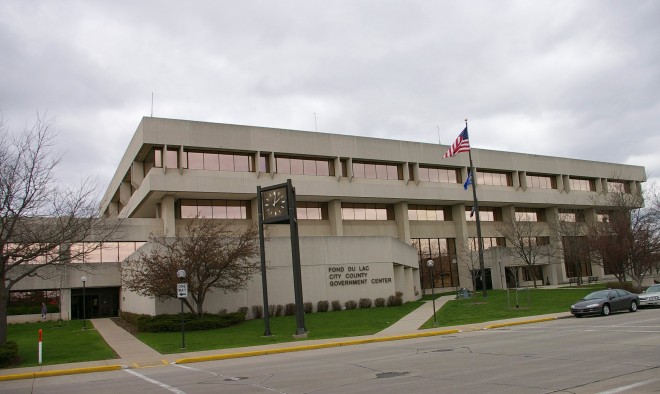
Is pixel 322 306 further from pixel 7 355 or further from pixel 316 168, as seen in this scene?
pixel 7 355

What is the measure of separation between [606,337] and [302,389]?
34.3 feet

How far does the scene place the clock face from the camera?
80.3 ft

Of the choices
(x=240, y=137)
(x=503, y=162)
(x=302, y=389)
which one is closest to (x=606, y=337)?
(x=302, y=389)

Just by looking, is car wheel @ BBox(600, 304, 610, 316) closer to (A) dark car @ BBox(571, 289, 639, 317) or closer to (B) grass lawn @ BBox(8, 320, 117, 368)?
(A) dark car @ BBox(571, 289, 639, 317)

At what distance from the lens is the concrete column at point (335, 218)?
53531 mm

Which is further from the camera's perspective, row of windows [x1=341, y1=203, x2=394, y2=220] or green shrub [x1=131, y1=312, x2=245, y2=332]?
row of windows [x1=341, y1=203, x2=394, y2=220]

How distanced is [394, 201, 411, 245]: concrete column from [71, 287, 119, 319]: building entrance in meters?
28.4

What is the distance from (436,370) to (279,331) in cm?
1494

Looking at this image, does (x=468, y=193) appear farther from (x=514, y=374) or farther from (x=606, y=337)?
(x=514, y=374)

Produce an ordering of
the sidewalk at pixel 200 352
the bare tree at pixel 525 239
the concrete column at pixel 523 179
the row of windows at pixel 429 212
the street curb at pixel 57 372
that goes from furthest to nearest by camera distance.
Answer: the concrete column at pixel 523 179, the row of windows at pixel 429 212, the bare tree at pixel 525 239, the sidewalk at pixel 200 352, the street curb at pixel 57 372

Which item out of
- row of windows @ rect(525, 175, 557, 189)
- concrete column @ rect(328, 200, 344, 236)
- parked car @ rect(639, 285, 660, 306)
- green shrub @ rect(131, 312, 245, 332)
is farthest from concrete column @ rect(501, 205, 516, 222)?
green shrub @ rect(131, 312, 245, 332)

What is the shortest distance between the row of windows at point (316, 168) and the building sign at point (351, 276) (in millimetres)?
15440

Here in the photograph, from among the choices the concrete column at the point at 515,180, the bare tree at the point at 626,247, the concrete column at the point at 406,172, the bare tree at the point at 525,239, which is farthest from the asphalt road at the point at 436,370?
the concrete column at the point at 515,180

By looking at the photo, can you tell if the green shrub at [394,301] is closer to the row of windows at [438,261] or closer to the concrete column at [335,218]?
the concrete column at [335,218]
